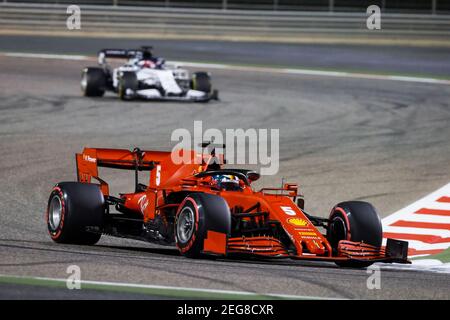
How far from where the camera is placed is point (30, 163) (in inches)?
670

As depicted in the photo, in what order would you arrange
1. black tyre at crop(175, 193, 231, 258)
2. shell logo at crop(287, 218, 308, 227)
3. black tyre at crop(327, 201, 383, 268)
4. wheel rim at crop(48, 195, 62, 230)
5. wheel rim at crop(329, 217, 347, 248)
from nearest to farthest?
black tyre at crop(175, 193, 231, 258) < shell logo at crop(287, 218, 308, 227) < black tyre at crop(327, 201, 383, 268) < wheel rim at crop(329, 217, 347, 248) < wheel rim at crop(48, 195, 62, 230)

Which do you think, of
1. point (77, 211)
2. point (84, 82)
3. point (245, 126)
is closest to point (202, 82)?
point (84, 82)

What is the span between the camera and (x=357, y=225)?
10.7 m

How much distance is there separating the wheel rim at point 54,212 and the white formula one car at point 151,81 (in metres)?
13.6

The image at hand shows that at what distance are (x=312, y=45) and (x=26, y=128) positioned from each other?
16.8m

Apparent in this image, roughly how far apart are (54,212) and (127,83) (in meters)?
13.8

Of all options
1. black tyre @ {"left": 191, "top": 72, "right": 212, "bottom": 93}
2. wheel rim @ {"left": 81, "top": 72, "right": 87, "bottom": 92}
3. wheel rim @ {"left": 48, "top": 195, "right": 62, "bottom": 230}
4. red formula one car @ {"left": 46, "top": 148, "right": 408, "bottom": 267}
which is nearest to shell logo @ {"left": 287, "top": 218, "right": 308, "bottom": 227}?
red formula one car @ {"left": 46, "top": 148, "right": 408, "bottom": 267}

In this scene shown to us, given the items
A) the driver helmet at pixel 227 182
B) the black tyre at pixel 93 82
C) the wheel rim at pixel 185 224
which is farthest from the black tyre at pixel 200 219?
the black tyre at pixel 93 82

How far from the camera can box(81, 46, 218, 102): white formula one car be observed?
25.4m

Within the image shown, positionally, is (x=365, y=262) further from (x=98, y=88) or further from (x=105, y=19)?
(x=105, y=19)

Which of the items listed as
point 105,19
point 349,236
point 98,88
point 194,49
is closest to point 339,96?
point 98,88

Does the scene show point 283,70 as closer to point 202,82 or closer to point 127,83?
point 202,82

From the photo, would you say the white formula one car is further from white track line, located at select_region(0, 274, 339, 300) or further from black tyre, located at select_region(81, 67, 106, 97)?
white track line, located at select_region(0, 274, 339, 300)

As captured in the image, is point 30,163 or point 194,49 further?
point 194,49
